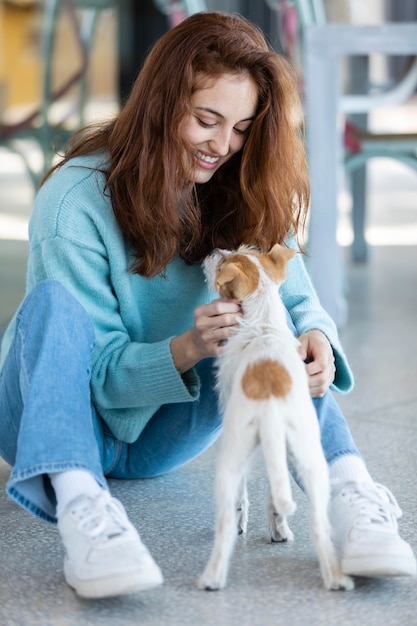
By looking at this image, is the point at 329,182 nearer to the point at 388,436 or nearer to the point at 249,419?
the point at 388,436

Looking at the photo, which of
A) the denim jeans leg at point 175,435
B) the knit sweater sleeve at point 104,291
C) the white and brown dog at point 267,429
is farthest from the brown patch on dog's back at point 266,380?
the denim jeans leg at point 175,435

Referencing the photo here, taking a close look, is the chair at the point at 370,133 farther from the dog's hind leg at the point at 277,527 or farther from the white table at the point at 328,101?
the dog's hind leg at the point at 277,527

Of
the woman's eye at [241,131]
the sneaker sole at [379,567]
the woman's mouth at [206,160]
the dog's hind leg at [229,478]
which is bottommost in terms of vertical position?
the sneaker sole at [379,567]

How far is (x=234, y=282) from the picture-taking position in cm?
150

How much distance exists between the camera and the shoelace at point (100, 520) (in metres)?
1.40

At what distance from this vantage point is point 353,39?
293 centimetres

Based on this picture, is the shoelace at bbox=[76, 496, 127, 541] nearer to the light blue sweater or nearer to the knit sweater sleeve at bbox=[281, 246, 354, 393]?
the light blue sweater

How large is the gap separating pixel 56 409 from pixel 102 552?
8.6 inches

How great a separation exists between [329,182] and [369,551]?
1.71 meters

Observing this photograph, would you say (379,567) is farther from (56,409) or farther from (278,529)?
(56,409)

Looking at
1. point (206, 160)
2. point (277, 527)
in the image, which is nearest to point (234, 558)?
point (277, 527)

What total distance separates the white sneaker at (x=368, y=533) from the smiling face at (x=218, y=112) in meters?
0.59

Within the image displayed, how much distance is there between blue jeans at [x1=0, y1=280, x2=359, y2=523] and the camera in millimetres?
1461

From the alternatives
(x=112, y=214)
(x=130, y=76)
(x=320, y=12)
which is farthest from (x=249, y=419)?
(x=130, y=76)
